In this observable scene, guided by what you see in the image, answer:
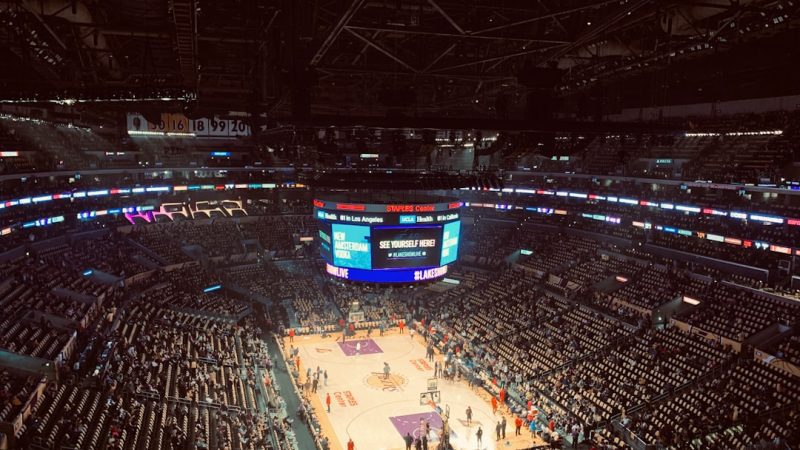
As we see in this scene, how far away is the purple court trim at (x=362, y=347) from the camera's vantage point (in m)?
29.0

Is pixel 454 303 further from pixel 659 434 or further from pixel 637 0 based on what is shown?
pixel 637 0

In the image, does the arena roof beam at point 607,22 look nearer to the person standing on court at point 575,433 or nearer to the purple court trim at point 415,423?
the person standing on court at point 575,433

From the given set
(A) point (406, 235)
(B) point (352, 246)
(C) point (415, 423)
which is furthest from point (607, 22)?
(C) point (415, 423)

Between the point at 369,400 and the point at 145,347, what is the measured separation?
30.4 ft

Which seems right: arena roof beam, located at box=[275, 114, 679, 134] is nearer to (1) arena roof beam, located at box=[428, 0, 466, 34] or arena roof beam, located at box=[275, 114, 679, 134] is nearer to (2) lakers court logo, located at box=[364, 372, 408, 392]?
(1) arena roof beam, located at box=[428, 0, 466, 34]

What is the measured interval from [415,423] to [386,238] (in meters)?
7.19

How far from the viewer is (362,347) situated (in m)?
29.8

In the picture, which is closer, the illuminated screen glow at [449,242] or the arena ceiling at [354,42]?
the arena ceiling at [354,42]

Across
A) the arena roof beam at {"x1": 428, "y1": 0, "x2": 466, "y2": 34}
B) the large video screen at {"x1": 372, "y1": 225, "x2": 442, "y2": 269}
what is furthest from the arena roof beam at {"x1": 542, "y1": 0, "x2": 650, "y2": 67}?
the large video screen at {"x1": 372, "y1": 225, "x2": 442, "y2": 269}

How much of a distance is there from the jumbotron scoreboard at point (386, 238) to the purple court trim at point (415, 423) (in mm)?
5354

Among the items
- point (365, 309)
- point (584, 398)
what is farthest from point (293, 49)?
point (365, 309)

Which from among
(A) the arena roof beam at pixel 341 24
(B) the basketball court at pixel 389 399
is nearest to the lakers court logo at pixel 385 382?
(B) the basketball court at pixel 389 399

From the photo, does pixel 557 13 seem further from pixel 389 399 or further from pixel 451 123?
pixel 389 399

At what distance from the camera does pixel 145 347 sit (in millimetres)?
22016
